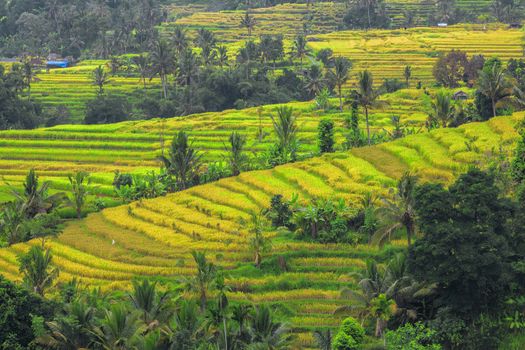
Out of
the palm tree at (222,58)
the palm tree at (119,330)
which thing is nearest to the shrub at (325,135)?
the palm tree at (119,330)

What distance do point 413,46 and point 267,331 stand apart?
7311 centimetres

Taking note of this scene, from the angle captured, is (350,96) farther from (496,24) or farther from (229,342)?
(496,24)

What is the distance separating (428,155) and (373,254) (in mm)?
11164

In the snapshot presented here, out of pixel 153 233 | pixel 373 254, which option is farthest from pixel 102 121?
pixel 373 254

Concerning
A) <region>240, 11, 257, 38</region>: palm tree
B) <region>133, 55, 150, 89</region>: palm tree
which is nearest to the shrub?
<region>133, 55, 150, 89</region>: palm tree

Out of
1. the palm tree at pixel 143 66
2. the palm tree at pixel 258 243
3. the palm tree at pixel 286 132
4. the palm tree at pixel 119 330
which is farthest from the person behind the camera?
the palm tree at pixel 143 66

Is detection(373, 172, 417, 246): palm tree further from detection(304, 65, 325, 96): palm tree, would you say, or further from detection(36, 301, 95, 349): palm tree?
detection(304, 65, 325, 96): palm tree

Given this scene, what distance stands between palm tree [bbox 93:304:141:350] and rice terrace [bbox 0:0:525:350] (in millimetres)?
60

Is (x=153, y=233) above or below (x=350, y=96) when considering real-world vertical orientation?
below

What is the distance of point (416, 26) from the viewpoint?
364 ft

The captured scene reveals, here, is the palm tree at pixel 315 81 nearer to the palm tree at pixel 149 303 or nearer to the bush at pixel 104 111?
the bush at pixel 104 111

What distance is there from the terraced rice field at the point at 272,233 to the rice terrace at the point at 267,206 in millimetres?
120

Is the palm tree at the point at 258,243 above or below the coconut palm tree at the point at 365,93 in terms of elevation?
below

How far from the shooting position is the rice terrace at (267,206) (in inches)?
1019
